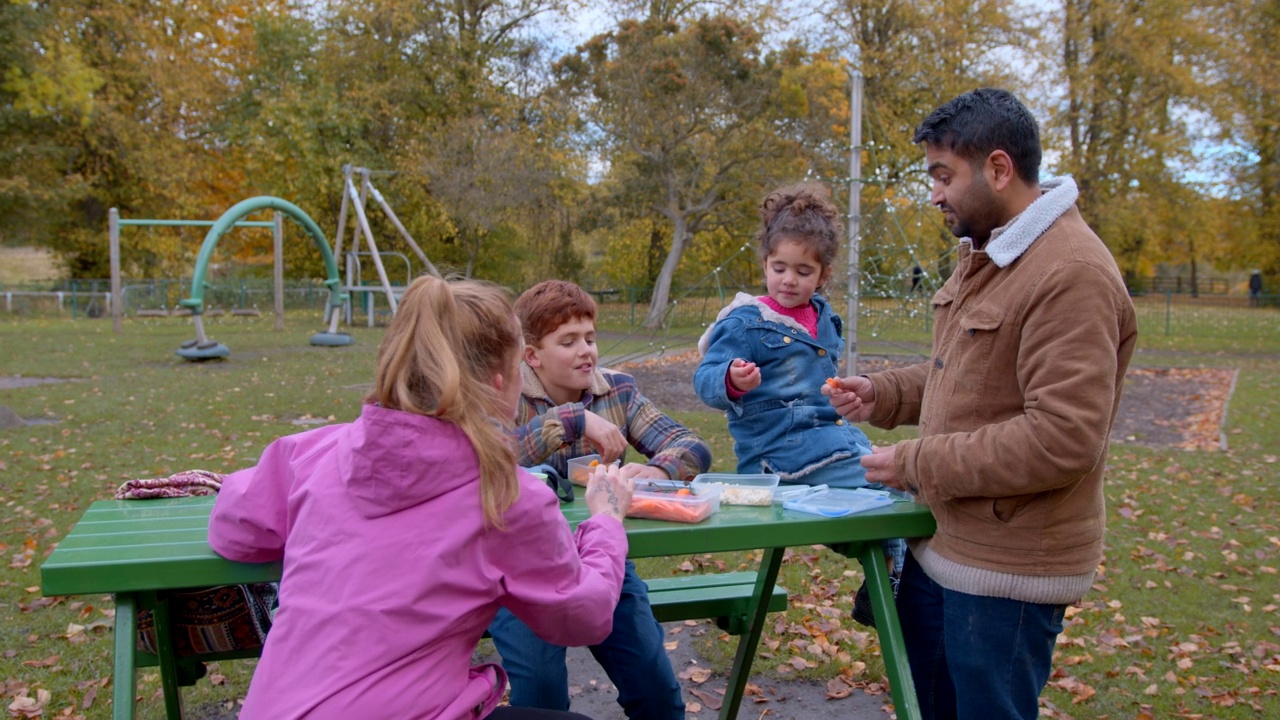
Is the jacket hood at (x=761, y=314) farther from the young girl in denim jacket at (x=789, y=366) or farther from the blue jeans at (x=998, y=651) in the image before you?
the blue jeans at (x=998, y=651)

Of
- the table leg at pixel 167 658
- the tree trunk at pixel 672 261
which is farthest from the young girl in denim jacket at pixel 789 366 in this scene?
the tree trunk at pixel 672 261

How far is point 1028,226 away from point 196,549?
1897 mm

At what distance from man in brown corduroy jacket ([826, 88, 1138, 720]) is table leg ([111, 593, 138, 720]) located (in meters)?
1.65

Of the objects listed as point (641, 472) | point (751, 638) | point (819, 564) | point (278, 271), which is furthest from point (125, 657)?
point (278, 271)

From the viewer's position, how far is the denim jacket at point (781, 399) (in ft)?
10.3

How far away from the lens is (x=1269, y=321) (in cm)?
2634

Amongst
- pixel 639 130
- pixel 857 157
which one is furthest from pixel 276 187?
pixel 857 157

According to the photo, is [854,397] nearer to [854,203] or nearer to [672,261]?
[854,203]

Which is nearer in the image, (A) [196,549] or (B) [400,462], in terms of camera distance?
(B) [400,462]

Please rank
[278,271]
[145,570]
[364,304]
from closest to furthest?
[145,570]
[278,271]
[364,304]

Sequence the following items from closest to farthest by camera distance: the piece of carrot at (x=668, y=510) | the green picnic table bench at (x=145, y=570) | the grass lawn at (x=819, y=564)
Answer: the green picnic table bench at (x=145, y=570) < the piece of carrot at (x=668, y=510) < the grass lawn at (x=819, y=564)

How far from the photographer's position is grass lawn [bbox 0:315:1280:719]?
13.2 ft

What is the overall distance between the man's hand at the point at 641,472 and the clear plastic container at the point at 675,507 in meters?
0.07

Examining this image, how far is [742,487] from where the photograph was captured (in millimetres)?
2572
